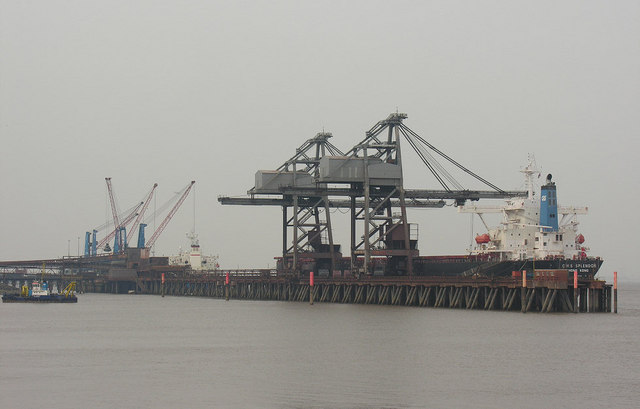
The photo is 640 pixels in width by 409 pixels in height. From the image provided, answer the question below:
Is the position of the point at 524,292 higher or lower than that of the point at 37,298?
higher

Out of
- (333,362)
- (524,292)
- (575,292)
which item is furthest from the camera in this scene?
(524,292)

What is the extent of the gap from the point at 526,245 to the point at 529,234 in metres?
0.97

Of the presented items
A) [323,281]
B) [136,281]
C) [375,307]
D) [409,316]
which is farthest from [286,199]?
[136,281]

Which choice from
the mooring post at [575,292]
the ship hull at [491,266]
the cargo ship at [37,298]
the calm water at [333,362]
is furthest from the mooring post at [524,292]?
the cargo ship at [37,298]

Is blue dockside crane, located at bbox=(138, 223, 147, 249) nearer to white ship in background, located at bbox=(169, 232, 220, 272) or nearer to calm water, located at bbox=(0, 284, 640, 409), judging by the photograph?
white ship in background, located at bbox=(169, 232, 220, 272)

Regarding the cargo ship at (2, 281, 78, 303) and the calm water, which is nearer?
the calm water

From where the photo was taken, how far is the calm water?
Result: 31969 mm

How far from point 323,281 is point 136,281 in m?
64.8

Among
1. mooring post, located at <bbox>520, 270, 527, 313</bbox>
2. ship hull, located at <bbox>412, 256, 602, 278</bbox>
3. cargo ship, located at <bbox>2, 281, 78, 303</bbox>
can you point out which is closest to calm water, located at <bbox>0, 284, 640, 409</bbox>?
mooring post, located at <bbox>520, 270, 527, 313</bbox>

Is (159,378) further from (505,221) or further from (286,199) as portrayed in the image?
(286,199)

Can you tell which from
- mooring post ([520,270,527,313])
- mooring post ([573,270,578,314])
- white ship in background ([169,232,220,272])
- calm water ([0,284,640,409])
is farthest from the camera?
white ship in background ([169,232,220,272])

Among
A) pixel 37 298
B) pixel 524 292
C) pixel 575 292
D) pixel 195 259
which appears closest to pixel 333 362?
pixel 524 292

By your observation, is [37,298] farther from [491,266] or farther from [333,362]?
[333,362]

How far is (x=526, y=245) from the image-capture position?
247 ft
